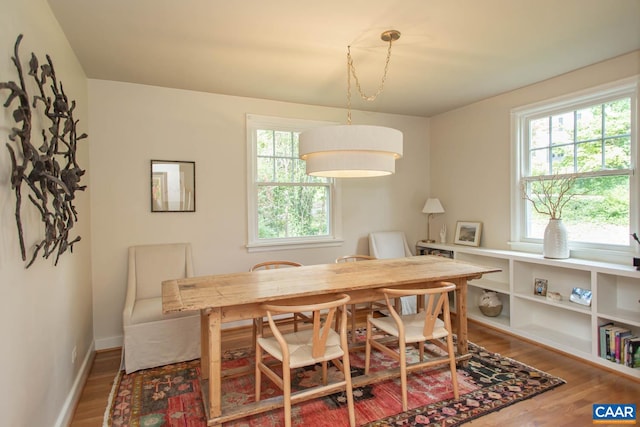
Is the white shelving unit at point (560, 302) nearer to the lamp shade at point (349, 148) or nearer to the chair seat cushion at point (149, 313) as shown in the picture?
the lamp shade at point (349, 148)

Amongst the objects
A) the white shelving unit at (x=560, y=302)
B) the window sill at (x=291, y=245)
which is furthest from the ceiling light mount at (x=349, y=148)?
the white shelving unit at (x=560, y=302)

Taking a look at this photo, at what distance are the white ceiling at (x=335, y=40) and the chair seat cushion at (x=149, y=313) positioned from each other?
6.65 feet

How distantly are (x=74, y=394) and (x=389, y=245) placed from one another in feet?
11.2

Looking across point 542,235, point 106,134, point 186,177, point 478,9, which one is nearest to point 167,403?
point 186,177

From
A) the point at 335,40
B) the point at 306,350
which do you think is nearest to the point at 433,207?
the point at 335,40

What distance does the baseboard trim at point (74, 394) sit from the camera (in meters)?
2.11

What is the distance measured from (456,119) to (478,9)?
2452 mm

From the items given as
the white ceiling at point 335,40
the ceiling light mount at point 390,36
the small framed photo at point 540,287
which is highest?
the white ceiling at point 335,40

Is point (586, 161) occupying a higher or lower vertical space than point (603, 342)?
higher

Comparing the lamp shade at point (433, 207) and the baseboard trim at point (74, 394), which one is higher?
the lamp shade at point (433, 207)

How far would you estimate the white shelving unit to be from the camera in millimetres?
2873

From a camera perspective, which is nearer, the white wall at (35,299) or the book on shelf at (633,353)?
the white wall at (35,299)

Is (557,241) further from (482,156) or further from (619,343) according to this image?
(482,156)

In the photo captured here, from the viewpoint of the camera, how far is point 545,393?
250cm
